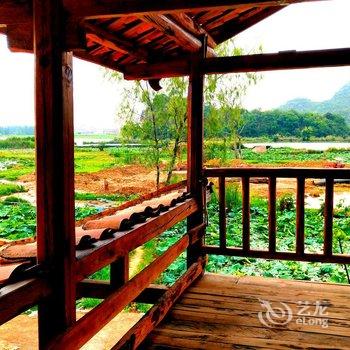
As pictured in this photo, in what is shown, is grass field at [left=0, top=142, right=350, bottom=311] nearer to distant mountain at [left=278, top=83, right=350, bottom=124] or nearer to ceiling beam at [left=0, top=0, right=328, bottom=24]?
ceiling beam at [left=0, top=0, right=328, bottom=24]

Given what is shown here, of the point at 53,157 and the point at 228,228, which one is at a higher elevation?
the point at 53,157

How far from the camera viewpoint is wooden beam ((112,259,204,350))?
217cm

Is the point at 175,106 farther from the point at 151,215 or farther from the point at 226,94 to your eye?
the point at 151,215

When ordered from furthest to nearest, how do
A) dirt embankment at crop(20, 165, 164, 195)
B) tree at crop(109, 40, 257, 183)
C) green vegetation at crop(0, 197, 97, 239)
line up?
dirt embankment at crop(20, 165, 164, 195)
tree at crop(109, 40, 257, 183)
green vegetation at crop(0, 197, 97, 239)

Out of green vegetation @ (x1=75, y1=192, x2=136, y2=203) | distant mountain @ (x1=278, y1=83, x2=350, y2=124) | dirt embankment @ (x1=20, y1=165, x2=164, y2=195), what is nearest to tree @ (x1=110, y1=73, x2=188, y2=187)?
dirt embankment @ (x1=20, y1=165, x2=164, y2=195)

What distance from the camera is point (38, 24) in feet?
4.97

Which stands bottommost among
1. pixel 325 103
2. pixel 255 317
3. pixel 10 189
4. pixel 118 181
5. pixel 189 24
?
pixel 10 189

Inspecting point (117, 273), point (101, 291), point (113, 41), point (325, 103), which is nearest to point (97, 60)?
point (113, 41)

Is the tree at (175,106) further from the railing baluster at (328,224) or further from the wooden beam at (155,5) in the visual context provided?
the wooden beam at (155,5)

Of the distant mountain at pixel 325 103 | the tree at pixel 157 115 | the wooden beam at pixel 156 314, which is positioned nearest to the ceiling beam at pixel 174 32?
the wooden beam at pixel 156 314

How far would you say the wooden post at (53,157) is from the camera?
1.50 m

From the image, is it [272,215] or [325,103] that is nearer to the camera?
[272,215]

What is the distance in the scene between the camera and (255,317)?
2.82 meters

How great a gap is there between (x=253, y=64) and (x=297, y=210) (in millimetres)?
1330
